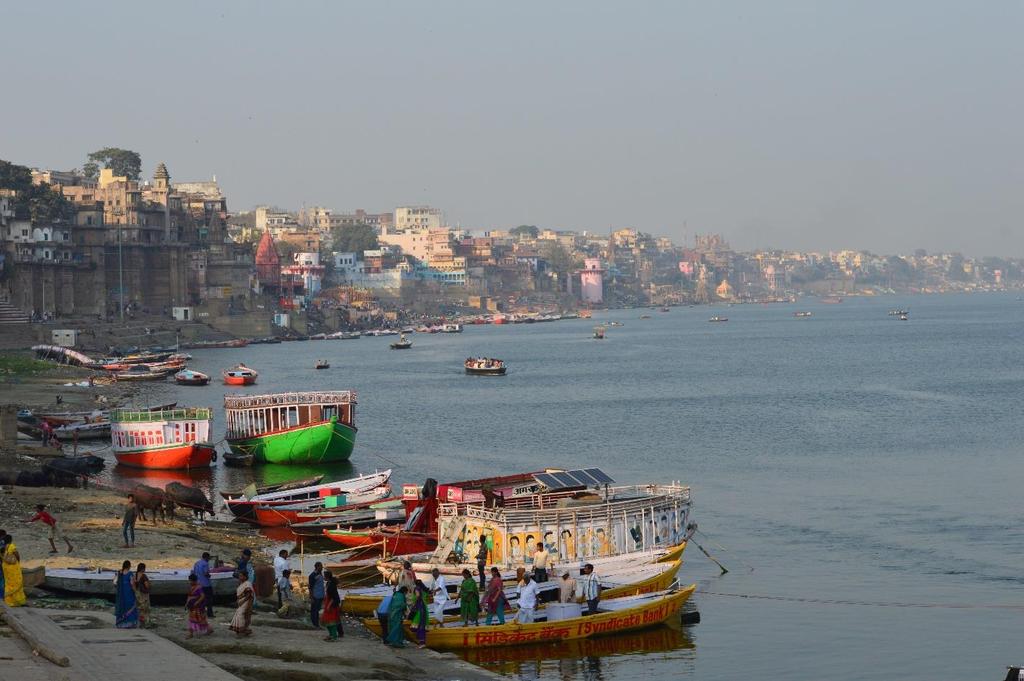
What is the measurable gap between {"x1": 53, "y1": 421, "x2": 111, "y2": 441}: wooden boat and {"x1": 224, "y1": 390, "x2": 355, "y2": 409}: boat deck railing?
6137 millimetres

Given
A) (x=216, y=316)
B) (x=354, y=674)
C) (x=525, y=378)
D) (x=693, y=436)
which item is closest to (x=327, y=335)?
(x=216, y=316)

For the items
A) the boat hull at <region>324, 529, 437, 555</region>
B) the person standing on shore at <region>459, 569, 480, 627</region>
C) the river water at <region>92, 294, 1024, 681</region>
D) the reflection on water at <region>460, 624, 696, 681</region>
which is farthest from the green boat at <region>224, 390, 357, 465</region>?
the person standing on shore at <region>459, 569, 480, 627</region>

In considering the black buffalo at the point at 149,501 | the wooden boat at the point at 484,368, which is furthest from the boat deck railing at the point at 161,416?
the wooden boat at the point at 484,368

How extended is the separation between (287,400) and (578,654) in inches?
1128

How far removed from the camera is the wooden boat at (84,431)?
173ft

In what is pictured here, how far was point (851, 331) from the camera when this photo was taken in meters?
166

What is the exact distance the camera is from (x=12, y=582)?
20.0 meters

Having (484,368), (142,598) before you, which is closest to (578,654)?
(142,598)

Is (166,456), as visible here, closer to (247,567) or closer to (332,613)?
(247,567)

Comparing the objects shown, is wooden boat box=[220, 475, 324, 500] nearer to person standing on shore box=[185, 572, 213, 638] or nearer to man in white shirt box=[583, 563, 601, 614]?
man in white shirt box=[583, 563, 601, 614]

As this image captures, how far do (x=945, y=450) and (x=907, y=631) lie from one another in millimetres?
26593

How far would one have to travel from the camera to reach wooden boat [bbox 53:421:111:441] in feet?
173

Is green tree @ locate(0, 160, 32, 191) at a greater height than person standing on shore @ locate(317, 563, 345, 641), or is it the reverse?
green tree @ locate(0, 160, 32, 191)

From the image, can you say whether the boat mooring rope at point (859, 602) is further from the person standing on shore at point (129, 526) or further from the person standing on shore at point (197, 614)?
the person standing on shore at point (197, 614)
